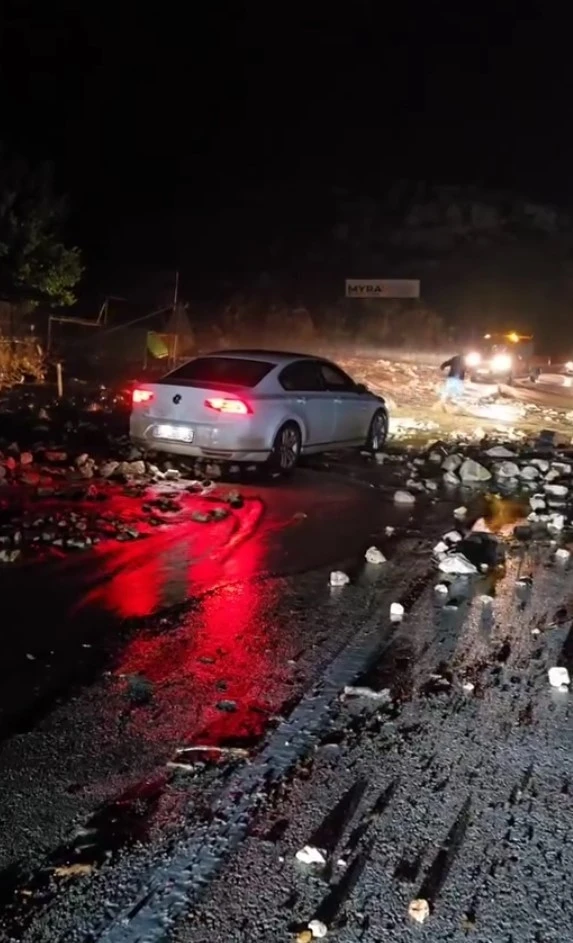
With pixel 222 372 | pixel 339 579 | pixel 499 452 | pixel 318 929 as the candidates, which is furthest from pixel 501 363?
pixel 318 929

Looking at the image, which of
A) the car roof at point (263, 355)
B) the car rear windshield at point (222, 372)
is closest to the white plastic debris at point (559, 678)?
the car rear windshield at point (222, 372)

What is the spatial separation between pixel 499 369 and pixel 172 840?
28581 millimetres

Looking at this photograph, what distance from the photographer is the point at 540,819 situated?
13.8ft

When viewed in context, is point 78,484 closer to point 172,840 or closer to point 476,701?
point 476,701

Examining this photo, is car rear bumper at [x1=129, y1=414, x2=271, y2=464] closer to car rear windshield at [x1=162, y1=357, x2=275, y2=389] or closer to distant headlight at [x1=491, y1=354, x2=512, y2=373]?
car rear windshield at [x1=162, y1=357, x2=275, y2=389]

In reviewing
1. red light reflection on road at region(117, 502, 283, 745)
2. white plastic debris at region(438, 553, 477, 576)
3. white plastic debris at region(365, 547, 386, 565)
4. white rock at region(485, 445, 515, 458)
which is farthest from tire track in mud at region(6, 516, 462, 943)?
white rock at region(485, 445, 515, 458)

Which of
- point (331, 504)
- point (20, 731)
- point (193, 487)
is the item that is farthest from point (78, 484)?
point (20, 731)

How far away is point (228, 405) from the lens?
12609 mm

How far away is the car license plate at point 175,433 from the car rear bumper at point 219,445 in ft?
0.14

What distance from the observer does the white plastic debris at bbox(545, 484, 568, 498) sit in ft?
41.1

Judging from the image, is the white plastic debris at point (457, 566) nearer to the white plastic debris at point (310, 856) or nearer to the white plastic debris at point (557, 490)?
the white plastic debris at point (557, 490)

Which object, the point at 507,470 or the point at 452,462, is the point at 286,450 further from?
the point at 507,470

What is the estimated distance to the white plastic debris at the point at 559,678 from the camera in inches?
228

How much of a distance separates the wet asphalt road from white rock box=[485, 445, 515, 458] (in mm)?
6002
